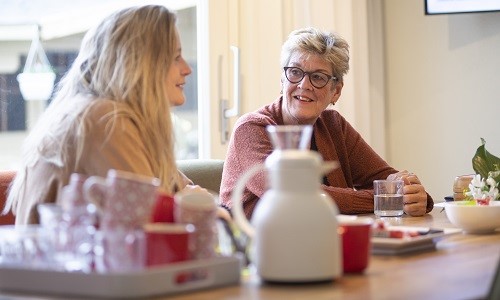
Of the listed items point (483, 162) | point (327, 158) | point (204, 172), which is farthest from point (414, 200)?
point (204, 172)

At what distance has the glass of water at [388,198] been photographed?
2828mm

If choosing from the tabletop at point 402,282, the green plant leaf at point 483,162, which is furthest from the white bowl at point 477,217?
the green plant leaf at point 483,162

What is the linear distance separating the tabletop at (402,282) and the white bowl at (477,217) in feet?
1.05

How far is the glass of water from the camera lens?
2828mm

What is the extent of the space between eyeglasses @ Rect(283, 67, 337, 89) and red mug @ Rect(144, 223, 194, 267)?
6.04ft

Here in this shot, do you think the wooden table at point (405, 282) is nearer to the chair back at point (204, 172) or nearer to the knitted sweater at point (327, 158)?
the knitted sweater at point (327, 158)

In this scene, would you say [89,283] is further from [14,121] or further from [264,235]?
[14,121]

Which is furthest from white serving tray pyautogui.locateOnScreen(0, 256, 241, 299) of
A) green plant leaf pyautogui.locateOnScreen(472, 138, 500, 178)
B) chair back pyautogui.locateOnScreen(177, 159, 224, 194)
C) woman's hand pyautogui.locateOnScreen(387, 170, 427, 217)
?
chair back pyautogui.locateOnScreen(177, 159, 224, 194)

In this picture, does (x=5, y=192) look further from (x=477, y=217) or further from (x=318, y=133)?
(x=477, y=217)

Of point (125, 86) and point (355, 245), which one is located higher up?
point (125, 86)

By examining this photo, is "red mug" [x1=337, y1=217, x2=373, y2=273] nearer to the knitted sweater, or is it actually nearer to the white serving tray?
the white serving tray

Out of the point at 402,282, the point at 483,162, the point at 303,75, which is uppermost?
the point at 303,75

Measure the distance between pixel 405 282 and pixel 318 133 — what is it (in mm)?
1857

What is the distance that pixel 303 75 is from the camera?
3.27 meters
